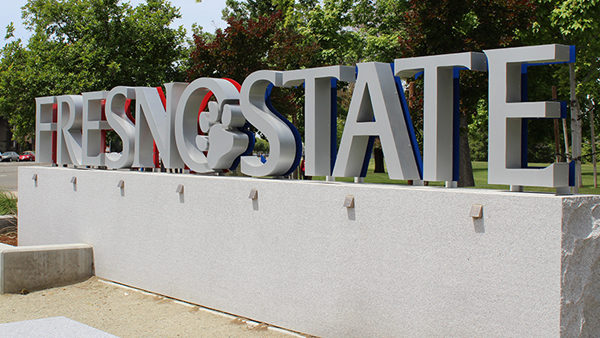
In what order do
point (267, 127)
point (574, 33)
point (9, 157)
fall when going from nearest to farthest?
point (267, 127) < point (574, 33) < point (9, 157)

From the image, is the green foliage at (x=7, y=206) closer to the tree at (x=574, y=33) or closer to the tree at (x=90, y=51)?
the tree at (x=90, y=51)

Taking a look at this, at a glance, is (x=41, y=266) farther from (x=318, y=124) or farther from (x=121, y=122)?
(x=318, y=124)

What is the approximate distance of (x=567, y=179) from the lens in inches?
192

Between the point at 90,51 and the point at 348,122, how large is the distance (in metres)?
23.1

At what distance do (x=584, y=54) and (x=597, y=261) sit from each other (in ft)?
59.5

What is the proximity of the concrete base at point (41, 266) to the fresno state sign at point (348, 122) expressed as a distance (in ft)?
5.99

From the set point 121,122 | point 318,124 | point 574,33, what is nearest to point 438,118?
point 318,124

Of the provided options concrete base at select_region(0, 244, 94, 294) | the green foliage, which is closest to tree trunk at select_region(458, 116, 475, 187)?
concrete base at select_region(0, 244, 94, 294)

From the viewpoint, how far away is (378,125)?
6148 mm

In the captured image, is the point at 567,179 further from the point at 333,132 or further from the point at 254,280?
the point at 254,280

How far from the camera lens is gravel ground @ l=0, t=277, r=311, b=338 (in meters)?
7.03

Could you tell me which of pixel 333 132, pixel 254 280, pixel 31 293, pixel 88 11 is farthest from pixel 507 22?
pixel 88 11

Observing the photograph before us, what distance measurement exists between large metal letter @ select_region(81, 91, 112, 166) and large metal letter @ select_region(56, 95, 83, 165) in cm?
35

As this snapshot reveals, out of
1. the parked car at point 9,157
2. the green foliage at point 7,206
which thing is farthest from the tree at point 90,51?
the parked car at point 9,157
